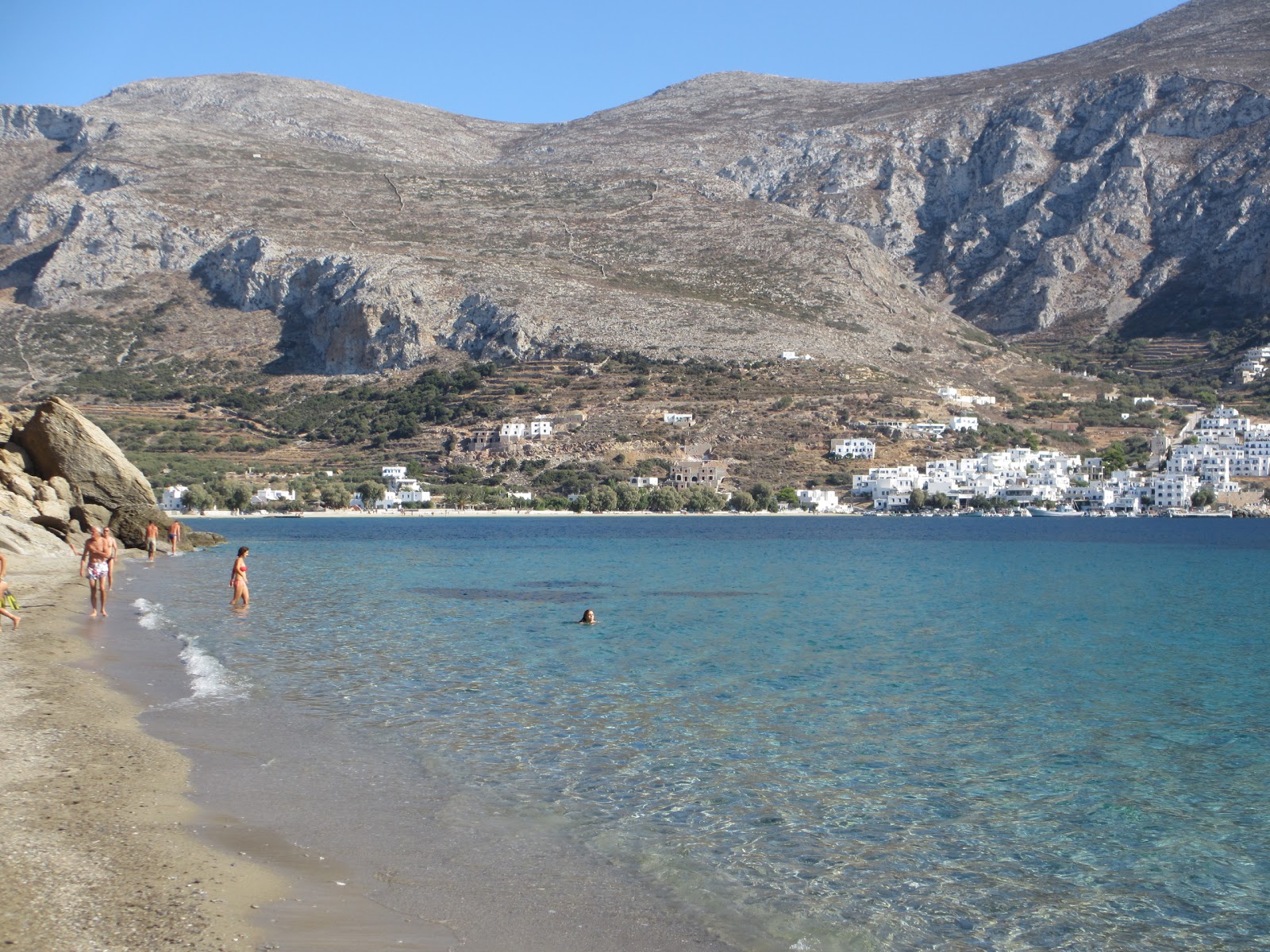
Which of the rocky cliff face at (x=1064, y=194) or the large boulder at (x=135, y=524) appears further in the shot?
the rocky cliff face at (x=1064, y=194)

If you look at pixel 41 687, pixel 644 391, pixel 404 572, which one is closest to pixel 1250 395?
pixel 644 391

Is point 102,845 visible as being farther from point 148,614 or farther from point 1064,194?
point 1064,194

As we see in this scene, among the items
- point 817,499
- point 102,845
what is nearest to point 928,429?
point 817,499

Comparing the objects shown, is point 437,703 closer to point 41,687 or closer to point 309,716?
point 309,716

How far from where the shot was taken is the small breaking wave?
1462 centimetres

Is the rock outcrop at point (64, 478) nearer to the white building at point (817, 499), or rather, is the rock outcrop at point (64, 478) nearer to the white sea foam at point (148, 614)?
the white sea foam at point (148, 614)

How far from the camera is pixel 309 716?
13.6 meters

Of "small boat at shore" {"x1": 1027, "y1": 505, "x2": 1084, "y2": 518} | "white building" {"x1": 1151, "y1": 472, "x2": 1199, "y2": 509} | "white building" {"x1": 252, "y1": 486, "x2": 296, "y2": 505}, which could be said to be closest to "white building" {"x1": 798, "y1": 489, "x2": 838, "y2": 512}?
"small boat at shore" {"x1": 1027, "y1": 505, "x2": 1084, "y2": 518}

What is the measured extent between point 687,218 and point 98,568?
11182 cm

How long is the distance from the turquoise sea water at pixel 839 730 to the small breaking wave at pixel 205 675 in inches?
3.3

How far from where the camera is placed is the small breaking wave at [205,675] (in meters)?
14.6

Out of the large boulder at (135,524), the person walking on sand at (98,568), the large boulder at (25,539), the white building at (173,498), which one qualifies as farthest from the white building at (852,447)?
the person walking on sand at (98,568)

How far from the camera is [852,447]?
9619 centimetres

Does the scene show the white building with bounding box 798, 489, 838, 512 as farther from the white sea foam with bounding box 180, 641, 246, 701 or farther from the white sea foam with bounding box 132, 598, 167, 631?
the white sea foam with bounding box 180, 641, 246, 701
